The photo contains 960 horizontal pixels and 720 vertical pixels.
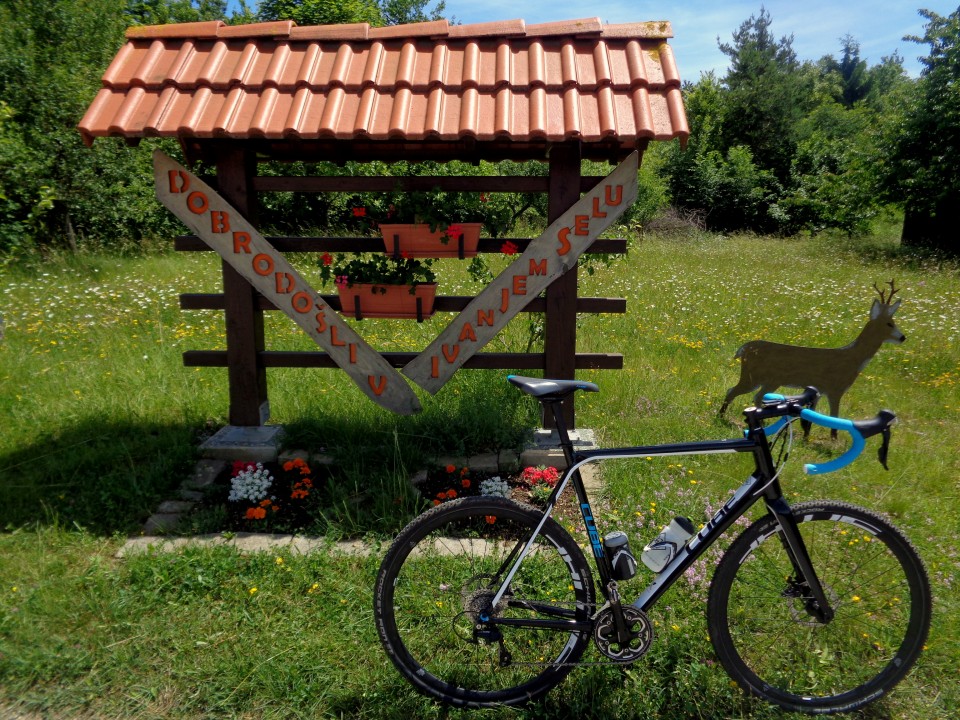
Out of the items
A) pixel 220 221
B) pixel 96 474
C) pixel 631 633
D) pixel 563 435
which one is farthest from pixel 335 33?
pixel 631 633

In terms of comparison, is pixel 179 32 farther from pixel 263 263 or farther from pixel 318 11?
pixel 318 11

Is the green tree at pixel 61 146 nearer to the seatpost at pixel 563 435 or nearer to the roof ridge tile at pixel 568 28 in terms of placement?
the roof ridge tile at pixel 568 28

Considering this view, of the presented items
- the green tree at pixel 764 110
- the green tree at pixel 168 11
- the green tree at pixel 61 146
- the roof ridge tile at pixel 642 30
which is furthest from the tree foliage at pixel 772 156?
the green tree at pixel 168 11

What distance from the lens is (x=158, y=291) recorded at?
9.32m

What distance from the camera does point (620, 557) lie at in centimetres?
254

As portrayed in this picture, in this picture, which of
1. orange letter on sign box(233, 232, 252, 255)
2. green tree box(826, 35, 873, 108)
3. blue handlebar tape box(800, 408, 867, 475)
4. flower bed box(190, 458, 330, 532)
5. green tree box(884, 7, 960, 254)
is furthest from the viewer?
green tree box(826, 35, 873, 108)

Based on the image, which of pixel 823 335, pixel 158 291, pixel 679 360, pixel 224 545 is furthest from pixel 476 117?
pixel 158 291

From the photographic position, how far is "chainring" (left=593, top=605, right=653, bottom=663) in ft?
8.51

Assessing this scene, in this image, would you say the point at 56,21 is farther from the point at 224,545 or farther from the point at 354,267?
the point at 224,545

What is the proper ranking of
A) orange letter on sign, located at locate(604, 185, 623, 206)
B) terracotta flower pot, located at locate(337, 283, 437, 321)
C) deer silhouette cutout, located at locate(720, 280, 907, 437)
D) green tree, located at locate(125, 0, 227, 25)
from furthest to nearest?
green tree, located at locate(125, 0, 227, 25), deer silhouette cutout, located at locate(720, 280, 907, 437), terracotta flower pot, located at locate(337, 283, 437, 321), orange letter on sign, located at locate(604, 185, 623, 206)

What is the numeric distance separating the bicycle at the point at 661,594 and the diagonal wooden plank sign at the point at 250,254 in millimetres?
1982

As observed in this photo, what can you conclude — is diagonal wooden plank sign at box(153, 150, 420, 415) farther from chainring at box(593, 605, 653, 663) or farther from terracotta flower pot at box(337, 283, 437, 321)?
chainring at box(593, 605, 653, 663)

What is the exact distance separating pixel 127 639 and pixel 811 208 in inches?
925

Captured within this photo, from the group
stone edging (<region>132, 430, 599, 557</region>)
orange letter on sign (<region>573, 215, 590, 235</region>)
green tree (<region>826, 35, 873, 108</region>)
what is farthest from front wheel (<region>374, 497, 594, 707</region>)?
green tree (<region>826, 35, 873, 108</region>)
